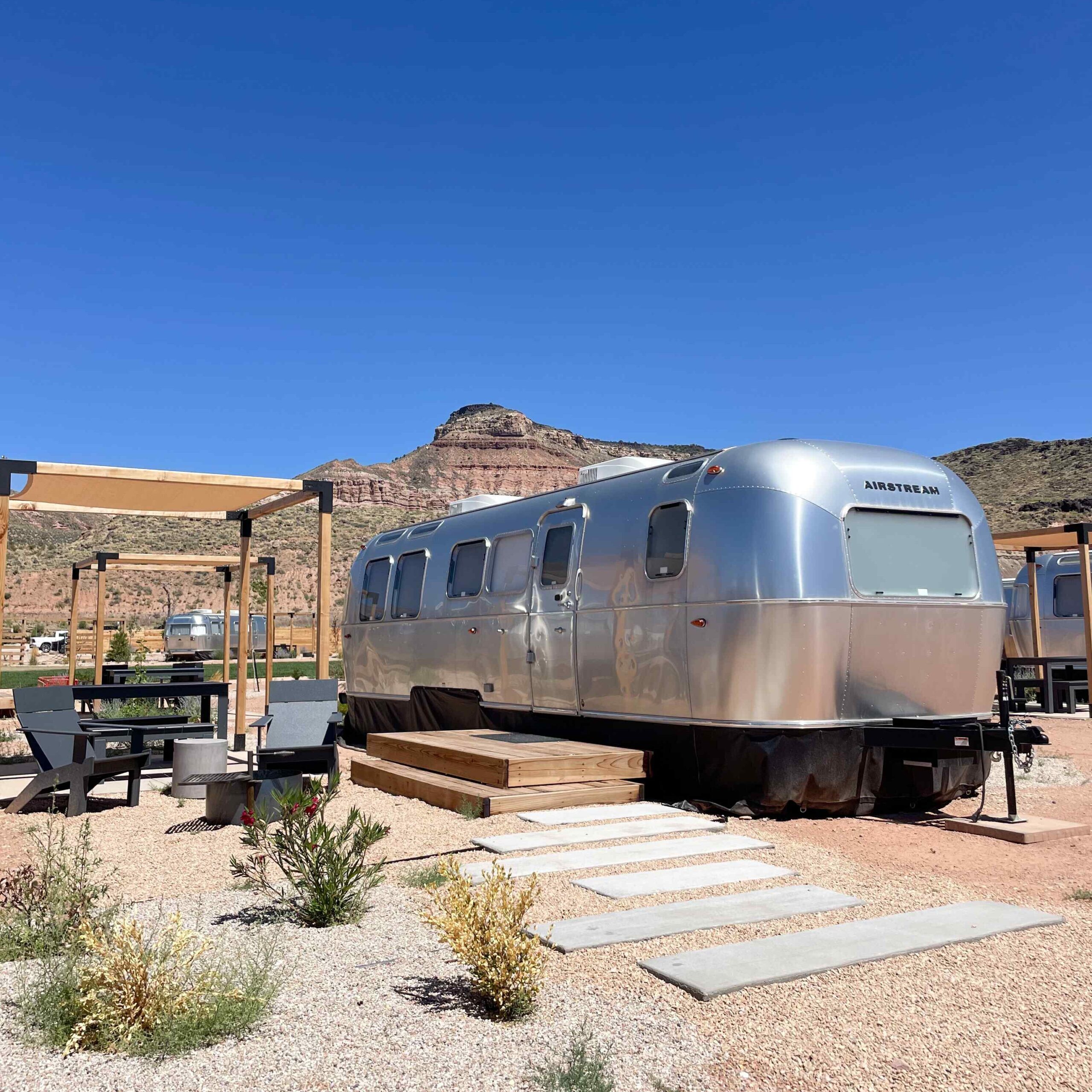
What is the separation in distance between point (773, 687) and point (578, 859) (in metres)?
1.97

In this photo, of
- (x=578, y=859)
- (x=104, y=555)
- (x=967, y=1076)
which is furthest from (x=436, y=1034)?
(x=104, y=555)

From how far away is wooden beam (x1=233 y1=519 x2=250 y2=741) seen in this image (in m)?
11.8

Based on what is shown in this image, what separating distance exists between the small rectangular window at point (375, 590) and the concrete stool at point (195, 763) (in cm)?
393

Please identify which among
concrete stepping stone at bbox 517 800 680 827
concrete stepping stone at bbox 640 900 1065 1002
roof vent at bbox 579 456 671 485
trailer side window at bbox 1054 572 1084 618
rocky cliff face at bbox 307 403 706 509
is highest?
rocky cliff face at bbox 307 403 706 509

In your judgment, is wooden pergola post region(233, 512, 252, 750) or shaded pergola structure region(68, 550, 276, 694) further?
shaded pergola structure region(68, 550, 276, 694)

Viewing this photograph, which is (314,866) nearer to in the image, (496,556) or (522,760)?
(522,760)

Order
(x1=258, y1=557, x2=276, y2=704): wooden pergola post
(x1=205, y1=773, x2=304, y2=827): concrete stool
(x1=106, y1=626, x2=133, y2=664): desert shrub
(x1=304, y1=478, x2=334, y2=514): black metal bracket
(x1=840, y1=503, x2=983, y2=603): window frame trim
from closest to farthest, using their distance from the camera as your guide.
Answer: (x1=205, y1=773, x2=304, y2=827): concrete stool < (x1=840, y1=503, x2=983, y2=603): window frame trim < (x1=304, y1=478, x2=334, y2=514): black metal bracket < (x1=258, y1=557, x2=276, y2=704): wooden pergola post < (x1=106, y1=626, x2=133, y2=664): desert shrub

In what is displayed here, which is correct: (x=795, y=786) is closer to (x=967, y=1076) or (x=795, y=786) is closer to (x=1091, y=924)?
(x=1091, y=924)

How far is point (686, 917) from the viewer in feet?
15.9

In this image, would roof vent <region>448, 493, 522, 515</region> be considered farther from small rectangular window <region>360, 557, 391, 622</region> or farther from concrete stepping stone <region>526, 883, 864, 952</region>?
concrete stepping stone <region>526, 883, 864, 952</region>

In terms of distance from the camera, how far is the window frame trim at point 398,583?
11.7 meters

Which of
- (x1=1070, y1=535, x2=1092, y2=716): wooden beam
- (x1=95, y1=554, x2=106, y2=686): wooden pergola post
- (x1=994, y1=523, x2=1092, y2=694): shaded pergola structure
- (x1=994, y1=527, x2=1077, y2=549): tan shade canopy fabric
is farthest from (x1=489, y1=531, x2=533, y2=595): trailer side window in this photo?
(x1=1070, y1=535, x2=1092, y2=716): wooden beam

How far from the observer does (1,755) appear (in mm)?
11203

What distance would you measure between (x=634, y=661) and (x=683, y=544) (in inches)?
40.6
